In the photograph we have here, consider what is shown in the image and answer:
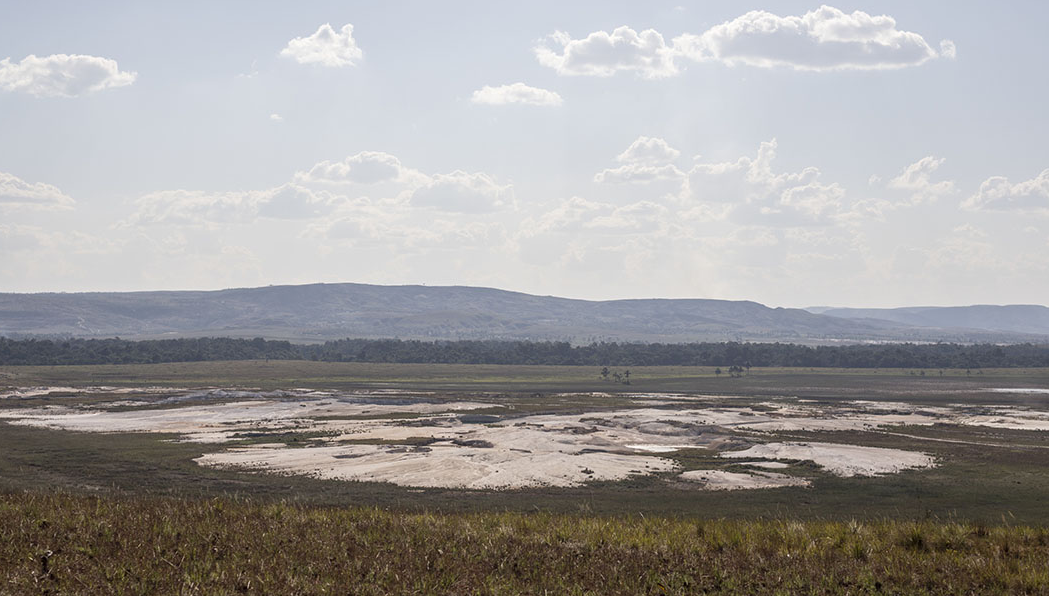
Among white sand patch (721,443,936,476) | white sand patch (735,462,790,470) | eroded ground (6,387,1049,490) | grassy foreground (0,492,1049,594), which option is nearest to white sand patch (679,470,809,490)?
eroded ground (6,387,1049,490)

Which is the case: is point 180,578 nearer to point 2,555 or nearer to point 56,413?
point 2,555

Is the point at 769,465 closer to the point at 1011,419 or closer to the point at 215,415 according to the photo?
the point at 1011,419

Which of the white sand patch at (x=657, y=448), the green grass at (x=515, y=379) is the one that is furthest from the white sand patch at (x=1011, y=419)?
the white sand patch at (x=657, y=448)

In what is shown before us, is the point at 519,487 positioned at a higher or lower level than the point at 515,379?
higher

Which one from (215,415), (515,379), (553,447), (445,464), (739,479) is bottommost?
(515,379)

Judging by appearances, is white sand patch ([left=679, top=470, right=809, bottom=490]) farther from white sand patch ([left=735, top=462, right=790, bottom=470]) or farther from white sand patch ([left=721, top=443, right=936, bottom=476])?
white sand patch ([left=721, top=443, right=936, bottom=476])

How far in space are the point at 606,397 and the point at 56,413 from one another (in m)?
71.7

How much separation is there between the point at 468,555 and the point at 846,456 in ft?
177

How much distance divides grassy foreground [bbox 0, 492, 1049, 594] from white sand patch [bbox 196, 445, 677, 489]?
32823 millimetres

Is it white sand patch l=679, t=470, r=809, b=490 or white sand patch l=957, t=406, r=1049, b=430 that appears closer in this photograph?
white sand patch l=679, t=470, r=809, b=490

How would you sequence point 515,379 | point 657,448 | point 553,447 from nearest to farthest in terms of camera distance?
point 553,447
point 657,448
point 515,379

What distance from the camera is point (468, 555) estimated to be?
12.8 meters

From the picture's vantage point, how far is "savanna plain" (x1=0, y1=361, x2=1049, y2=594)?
11992 mm

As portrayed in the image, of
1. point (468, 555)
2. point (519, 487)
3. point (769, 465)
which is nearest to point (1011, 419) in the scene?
point (769, 465)
